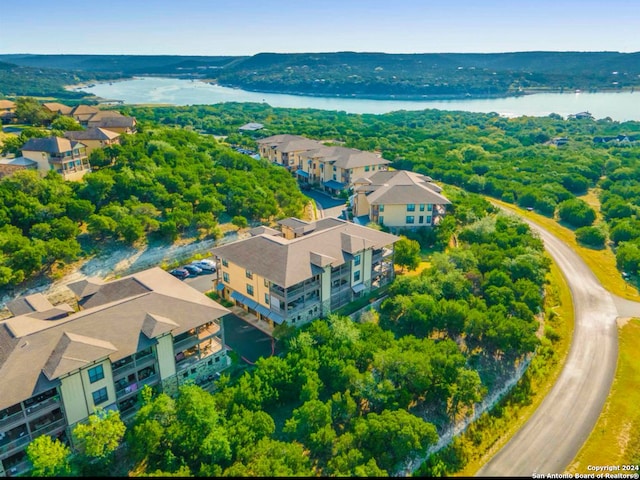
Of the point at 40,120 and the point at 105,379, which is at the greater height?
the point at 40,120

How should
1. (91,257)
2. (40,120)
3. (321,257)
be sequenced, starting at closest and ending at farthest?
(321,257)
(91,257)
(40,120)

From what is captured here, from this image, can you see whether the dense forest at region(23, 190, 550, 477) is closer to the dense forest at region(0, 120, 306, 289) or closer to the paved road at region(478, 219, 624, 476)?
the paved road at region(478, 219, 624, 476)

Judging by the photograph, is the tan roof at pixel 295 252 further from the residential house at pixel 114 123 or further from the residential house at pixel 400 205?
the residential house at pixel 114 123

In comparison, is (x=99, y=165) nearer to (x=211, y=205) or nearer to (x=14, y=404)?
(x=211, y=205)

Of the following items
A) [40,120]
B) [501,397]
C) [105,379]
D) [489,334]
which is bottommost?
[501,397]

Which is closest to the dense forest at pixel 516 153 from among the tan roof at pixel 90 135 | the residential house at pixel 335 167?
the residential house at pixel 335 167

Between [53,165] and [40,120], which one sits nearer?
[53,165]

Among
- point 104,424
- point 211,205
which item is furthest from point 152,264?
point 104,424

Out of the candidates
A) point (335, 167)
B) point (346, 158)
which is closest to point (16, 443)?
point (335, 167)
